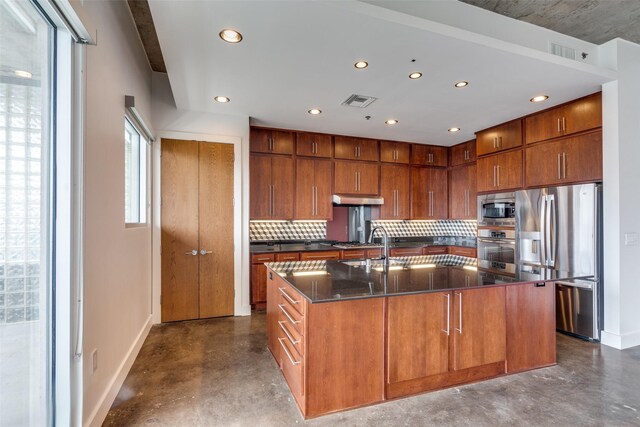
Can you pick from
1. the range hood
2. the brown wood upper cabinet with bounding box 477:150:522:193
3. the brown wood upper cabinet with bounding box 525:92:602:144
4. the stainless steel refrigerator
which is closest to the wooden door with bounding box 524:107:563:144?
the brown wood upper cabinet with bounding box 525:92:602:144

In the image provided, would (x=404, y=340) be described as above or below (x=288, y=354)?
above

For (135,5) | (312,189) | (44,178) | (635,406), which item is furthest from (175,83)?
(635,406)

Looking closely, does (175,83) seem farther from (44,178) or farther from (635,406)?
(635,406)

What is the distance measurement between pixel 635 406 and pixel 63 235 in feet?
12.6

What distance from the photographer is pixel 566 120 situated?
367 centimetres

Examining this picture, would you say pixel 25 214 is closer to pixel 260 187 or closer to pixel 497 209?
pixel 260 187

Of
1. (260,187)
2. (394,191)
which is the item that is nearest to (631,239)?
(394,191)

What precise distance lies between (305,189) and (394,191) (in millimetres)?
1728

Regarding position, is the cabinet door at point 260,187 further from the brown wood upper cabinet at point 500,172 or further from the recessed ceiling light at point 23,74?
the brown wood upper cabinet at point 500,172

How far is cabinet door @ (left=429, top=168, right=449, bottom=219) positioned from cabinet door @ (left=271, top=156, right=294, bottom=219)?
9.32ft

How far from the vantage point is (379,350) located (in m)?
2.13

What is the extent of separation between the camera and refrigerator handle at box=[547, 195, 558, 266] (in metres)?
3.76

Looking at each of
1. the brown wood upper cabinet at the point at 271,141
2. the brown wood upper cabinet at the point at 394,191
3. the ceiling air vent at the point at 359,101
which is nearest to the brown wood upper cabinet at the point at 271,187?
the brown wood upper cabinet at the point at 271,141

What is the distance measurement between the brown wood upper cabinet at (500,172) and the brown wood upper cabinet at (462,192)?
2.25 ft
